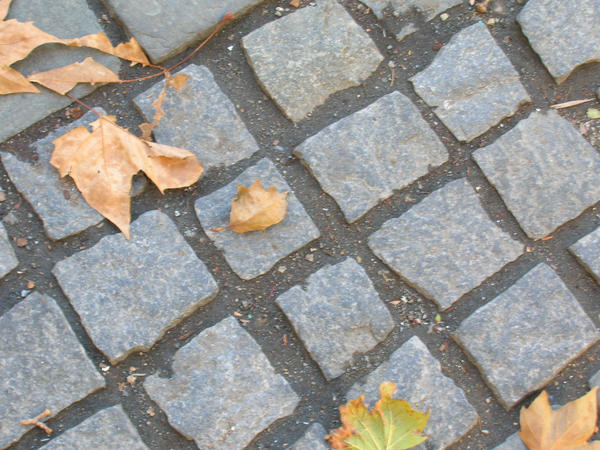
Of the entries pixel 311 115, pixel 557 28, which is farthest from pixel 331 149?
pixel 557 28

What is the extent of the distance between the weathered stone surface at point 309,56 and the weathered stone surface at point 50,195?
0.66m

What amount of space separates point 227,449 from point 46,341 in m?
0.58

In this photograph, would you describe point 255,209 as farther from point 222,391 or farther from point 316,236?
point 222,391

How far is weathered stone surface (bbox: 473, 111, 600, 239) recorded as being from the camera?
201 centimetres

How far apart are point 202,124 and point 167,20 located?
1.16 ft

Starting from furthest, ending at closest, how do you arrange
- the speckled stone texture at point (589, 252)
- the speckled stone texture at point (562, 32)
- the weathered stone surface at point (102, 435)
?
the speckled stone texture at point (562, 32) → the speckled stone texture at point (589, 252) → the weathered stone surface at point (102, 435)

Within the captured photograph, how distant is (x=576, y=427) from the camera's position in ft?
5.98

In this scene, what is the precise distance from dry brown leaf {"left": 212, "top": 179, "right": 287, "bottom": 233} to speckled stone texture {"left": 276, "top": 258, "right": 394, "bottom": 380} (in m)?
0.21

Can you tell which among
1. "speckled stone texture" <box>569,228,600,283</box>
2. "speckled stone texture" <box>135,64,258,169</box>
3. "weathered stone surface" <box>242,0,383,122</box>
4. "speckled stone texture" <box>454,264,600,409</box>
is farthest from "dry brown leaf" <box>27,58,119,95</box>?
"speckled stone texture" <box>569,228,600,283</box>

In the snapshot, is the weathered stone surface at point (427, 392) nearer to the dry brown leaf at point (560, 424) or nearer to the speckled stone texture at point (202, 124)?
the dry brown leaf at point (560, 424)

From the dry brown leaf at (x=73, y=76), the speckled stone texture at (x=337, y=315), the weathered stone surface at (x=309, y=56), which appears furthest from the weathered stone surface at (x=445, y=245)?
the dry brown leaf at (x=73, y=76)

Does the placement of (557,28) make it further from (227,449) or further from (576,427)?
(227,449)

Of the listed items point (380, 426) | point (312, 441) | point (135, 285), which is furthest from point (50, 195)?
point (380, 426)

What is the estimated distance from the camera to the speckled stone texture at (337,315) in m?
1.87
